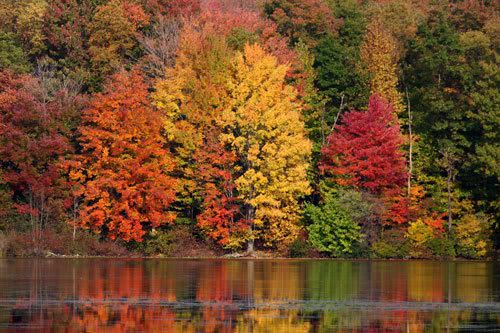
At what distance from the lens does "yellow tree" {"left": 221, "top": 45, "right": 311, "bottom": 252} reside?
2790 inches

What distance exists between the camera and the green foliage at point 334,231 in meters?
70.8

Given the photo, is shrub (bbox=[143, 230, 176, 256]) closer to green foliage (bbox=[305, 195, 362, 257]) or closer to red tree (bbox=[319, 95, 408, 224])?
green foliage (bbox=[305, 195, 362, 257])

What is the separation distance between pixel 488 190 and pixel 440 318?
37408mm

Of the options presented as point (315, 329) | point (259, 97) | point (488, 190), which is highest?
point (259, 97)

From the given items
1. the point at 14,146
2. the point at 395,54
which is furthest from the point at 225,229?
the point at 395,54

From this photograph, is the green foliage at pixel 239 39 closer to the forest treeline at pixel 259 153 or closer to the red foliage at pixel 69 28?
the forest treeline at pixel 259 153

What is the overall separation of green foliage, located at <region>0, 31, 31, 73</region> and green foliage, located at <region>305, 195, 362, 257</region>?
21573 millimetres

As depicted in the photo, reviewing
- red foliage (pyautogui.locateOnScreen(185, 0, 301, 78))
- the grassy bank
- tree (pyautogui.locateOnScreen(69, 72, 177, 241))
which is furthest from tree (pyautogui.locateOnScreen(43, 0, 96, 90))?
the grassy bank

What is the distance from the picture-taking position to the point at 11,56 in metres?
80.2

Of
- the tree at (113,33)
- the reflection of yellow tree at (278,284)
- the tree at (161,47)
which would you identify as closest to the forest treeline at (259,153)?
the tree at (161,47)

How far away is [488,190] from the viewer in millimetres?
72812

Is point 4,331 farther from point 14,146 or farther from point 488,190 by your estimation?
point 488,190

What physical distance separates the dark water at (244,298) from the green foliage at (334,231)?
888 centimetres

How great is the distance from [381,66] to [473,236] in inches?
520
